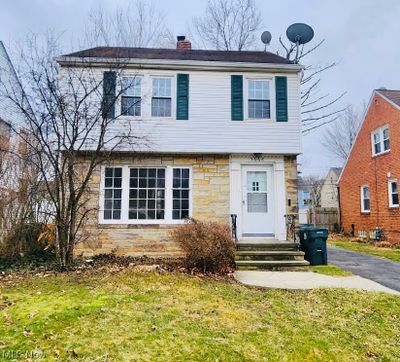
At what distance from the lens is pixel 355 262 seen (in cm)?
908

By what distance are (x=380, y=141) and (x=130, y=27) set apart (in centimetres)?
1265

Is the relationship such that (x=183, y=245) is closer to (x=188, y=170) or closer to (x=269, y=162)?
(x=188, y=170)

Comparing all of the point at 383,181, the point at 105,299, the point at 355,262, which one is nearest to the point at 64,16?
the point at 105,299

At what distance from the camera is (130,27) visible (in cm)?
1305

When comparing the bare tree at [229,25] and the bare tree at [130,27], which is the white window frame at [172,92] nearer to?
the bare tree at [130,27]

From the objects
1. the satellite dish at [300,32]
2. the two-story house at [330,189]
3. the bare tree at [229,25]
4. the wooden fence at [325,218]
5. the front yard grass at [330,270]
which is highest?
the bare tree at [229,25]

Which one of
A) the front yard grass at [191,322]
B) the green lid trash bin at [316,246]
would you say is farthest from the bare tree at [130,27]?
the green lid trash bin at [316,246]

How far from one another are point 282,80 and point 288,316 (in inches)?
277

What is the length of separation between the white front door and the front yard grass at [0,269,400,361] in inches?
131

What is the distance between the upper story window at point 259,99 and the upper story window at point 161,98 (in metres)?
2.41

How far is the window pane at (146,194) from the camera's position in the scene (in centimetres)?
891

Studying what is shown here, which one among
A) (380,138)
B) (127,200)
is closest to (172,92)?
(127,200)

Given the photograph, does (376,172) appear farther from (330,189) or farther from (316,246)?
(330,189)

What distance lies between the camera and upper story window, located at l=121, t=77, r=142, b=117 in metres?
8.95
